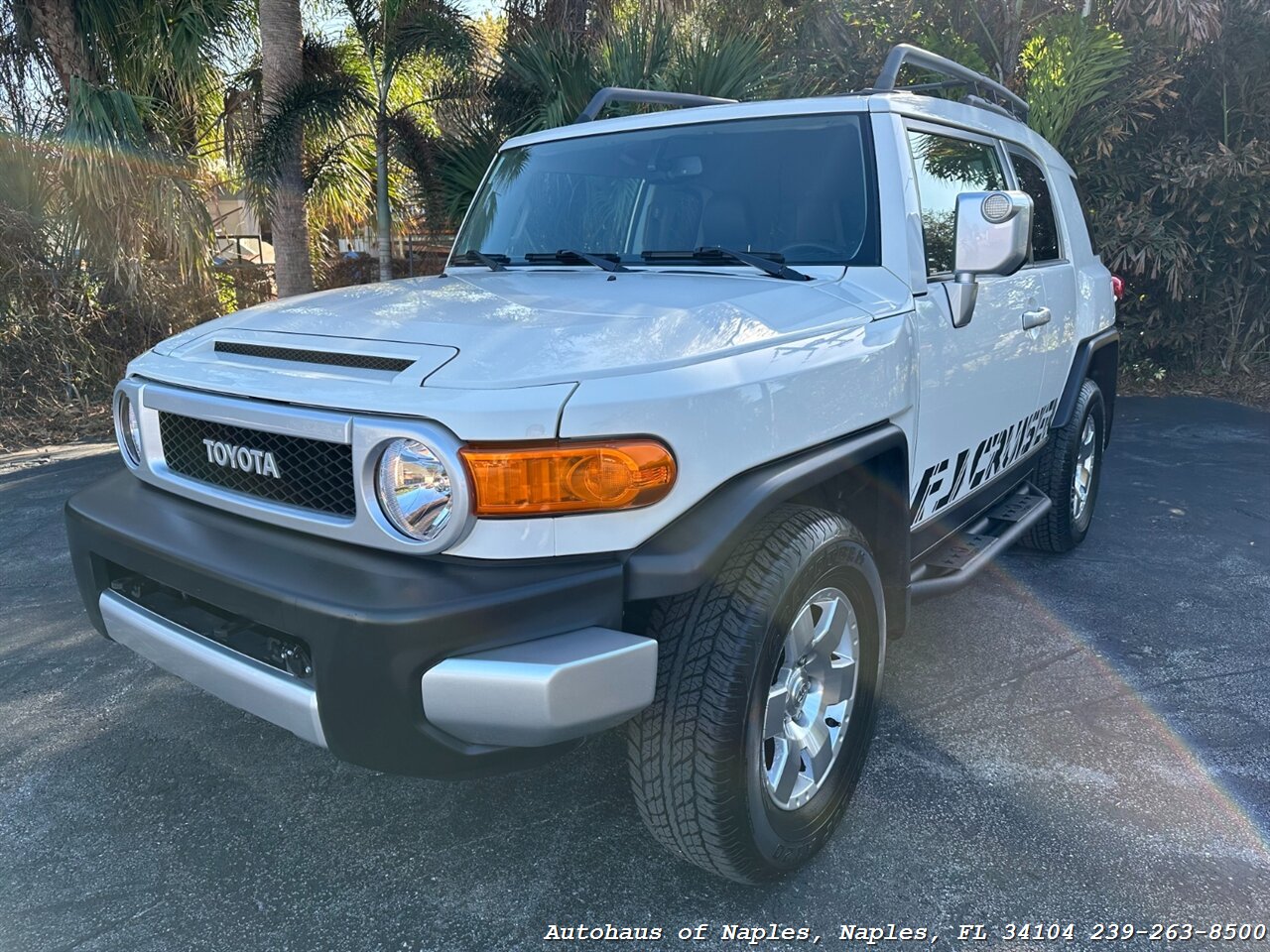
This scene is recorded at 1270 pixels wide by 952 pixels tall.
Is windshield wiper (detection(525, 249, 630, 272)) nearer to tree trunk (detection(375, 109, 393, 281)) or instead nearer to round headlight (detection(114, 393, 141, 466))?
round headlight (detection(114, 393, 141, 466))

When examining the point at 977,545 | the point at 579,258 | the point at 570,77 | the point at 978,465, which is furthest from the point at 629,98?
the point at 570,77

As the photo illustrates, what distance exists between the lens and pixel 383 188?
10.6 metres

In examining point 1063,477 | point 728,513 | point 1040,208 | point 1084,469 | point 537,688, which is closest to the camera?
point 537,688

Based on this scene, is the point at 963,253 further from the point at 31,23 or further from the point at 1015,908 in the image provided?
the point at 31,23

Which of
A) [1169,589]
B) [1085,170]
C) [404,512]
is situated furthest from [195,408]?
[1085,170]

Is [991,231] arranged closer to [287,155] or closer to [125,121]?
[125,121]

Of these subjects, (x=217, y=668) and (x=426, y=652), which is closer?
(x=426, y=652)

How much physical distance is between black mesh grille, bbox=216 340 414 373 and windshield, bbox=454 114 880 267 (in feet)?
3.67

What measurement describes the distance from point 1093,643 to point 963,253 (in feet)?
6.12

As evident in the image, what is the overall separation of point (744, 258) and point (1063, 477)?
238 cm

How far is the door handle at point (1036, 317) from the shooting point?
351 cm

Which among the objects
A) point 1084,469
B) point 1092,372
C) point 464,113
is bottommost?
point 1084,469

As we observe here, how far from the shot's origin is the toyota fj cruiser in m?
1.79

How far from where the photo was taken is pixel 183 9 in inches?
348
